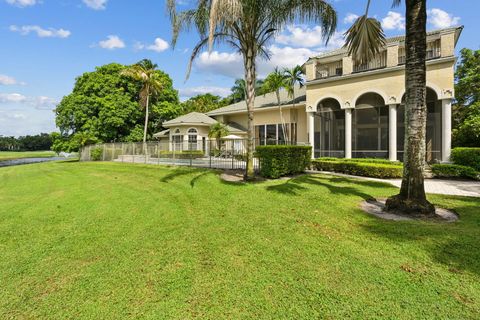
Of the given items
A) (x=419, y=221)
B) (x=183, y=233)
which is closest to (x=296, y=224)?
(x=183, y=233)

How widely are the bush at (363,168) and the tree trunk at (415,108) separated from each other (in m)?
6.50

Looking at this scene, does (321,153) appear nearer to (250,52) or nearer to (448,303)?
(250,52)

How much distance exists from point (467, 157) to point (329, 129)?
351 inches

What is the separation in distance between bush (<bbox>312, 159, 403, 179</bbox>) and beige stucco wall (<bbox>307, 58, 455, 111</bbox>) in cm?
491

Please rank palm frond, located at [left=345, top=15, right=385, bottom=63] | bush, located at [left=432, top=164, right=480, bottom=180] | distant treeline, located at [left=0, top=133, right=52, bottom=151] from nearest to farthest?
palm frond, located at [left=345, top=15, right=385, bottom=63] → bush, located at [left=432, top=164, right=480, bottom=180] → distant treeline, located at [left=0, top=133, right=52, bottom=151]

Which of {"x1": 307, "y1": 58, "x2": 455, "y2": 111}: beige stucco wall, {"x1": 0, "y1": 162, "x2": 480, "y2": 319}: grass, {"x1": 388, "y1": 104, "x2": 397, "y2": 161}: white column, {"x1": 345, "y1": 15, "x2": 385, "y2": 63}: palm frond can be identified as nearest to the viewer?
{"x1": 0, "y1": 162, "x2": 480, "y2": 319}: grass

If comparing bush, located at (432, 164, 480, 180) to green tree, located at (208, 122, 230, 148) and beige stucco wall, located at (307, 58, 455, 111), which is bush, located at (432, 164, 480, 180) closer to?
beige stucco wall, located at (307, 58, 455, 111)

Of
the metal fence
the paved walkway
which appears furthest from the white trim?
the metal fence

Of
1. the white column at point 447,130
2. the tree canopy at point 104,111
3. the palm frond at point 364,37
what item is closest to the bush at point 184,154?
the palm frond at point 364,37

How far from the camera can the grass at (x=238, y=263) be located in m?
2.91

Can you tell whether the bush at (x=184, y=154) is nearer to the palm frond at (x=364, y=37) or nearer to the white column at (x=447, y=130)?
the palm frond at (x=364, y=37)

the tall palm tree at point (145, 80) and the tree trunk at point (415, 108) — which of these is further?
the tall palm tree at point (145, 80)

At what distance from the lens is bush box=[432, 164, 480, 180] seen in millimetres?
11898

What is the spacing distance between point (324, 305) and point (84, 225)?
5.39m
